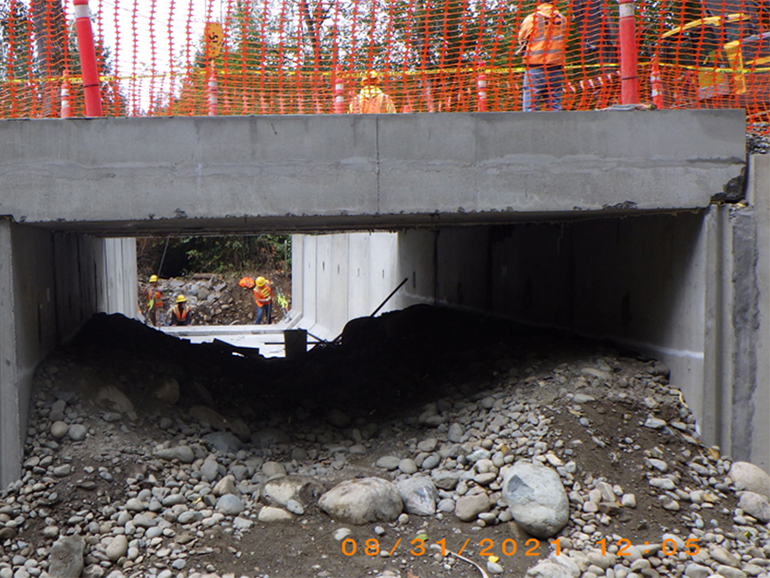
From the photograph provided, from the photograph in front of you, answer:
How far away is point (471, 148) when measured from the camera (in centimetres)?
416

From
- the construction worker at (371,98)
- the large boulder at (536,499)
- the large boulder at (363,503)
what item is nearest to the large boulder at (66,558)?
the large boulder at (363,503)

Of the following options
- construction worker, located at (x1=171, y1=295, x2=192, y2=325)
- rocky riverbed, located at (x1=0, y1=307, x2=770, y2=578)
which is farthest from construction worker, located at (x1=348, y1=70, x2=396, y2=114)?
construction worker, located at (x1=171, y1=295, x2=192, y2=325)

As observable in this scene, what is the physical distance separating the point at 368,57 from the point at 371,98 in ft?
1.04

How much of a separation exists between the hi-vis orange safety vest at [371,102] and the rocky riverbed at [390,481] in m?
2.28

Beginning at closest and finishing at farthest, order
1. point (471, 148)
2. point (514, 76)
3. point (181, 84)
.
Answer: point (471, 148) → point (181, 84) → point (514, 76)

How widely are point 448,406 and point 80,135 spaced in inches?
125

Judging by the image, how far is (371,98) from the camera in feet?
15.4

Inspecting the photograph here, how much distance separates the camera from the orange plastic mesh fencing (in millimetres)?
4355

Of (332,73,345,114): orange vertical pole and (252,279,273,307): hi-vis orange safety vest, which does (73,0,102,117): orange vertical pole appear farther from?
(252,279,273,307): hi-vis orange safety vest

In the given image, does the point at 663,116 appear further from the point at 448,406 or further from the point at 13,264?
the point at 13,264

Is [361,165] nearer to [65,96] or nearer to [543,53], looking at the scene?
[543,53]

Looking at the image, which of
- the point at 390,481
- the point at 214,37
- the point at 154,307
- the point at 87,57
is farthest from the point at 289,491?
the point at 154,307

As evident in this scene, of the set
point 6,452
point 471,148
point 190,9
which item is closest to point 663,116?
point 471,148

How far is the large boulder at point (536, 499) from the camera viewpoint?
353cm
